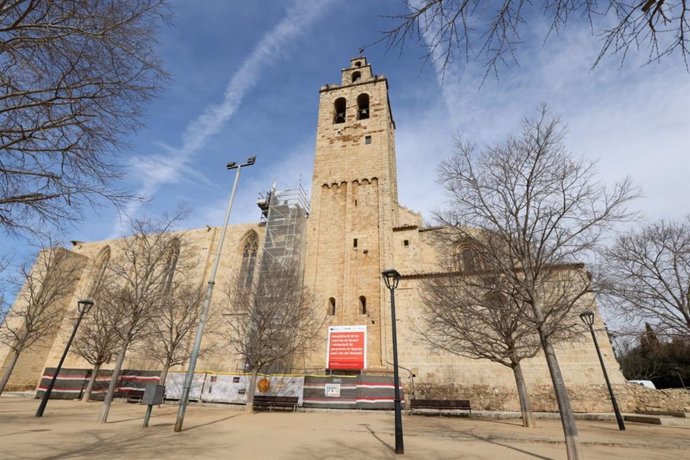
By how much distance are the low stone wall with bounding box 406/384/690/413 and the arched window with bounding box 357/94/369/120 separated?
21.6m

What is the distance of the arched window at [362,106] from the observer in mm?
28281

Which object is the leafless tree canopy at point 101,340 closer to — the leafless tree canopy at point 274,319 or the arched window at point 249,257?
the leafless tree canopy at point 274,319

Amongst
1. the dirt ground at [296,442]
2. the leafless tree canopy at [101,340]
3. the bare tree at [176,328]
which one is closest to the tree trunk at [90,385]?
the leafless tree canopy at [101,340]

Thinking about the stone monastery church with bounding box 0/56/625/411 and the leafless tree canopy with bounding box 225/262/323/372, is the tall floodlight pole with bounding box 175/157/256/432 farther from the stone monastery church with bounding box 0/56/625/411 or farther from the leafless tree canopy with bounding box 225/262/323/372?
the stone monastery church with bounding box 0/56/625/411

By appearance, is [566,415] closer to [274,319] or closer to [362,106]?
[274,319]

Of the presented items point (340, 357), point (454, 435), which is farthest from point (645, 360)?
point (454, 435)

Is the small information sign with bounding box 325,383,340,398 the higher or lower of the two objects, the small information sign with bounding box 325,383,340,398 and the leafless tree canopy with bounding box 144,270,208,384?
the lower

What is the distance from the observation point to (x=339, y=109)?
2991 centimetres

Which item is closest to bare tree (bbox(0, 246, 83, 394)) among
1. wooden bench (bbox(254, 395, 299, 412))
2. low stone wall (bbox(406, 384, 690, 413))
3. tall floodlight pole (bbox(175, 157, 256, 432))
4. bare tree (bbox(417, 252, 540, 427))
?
tall floodlight pole (bbox(175, 157, 256, 432))

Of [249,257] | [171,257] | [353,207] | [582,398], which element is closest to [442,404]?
[582,398]

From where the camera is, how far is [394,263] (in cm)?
2123

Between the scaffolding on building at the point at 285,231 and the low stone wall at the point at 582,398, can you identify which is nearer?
the low stone wall at the point at 582,398

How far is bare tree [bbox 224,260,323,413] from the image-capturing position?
1541 cm

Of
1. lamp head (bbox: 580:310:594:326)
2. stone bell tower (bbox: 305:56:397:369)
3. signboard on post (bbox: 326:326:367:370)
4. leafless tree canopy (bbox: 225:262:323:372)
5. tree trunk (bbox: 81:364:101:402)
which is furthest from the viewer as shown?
stone bell tower (bbox: 305:56:397:369)
